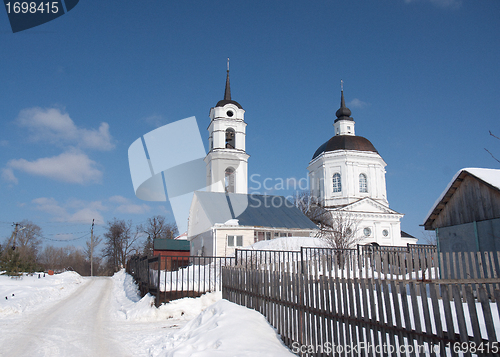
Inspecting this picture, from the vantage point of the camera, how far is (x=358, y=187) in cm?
4703

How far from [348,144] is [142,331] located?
42850 mm

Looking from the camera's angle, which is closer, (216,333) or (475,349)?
(475,349)

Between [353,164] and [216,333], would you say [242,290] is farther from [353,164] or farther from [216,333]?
[353,164]

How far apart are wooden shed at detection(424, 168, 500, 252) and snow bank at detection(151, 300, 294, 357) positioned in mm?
8536

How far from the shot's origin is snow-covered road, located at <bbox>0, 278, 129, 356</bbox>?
727cm

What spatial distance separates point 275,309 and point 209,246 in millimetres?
21122

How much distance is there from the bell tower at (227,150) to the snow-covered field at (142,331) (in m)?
28.8

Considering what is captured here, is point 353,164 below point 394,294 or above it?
above

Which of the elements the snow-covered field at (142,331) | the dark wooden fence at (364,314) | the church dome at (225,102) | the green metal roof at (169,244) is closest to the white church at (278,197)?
the church dome at (225,102)

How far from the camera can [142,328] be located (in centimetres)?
966

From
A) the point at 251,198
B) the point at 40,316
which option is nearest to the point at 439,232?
the point at 40,316

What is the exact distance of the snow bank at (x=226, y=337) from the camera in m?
6.12

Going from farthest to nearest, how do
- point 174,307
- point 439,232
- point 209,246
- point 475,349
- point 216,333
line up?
1. point 209,246
2. point 439,232
3. point 174,307
4. point 216,333
5. point 475,349

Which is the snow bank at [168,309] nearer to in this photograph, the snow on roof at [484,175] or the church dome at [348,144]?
the snow on roof at [484,175]
